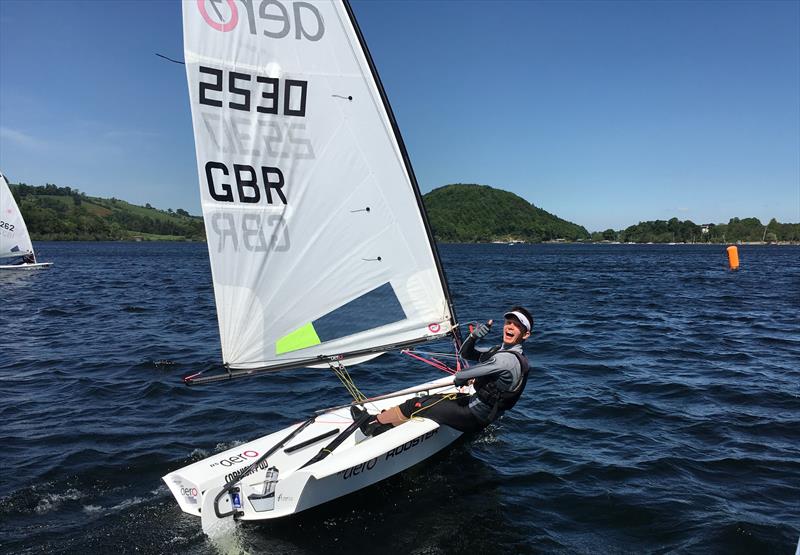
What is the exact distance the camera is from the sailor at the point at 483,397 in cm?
600

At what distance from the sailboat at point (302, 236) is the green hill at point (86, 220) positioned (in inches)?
5428

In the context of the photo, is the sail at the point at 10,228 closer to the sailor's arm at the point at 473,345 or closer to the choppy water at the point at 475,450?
the choppy water at the point at 475,450

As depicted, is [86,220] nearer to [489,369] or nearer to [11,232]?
[11,232]

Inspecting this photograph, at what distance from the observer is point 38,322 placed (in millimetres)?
17219

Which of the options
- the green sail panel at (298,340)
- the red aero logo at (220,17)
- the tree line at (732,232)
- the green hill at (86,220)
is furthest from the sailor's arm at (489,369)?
the tree line at (732,232)

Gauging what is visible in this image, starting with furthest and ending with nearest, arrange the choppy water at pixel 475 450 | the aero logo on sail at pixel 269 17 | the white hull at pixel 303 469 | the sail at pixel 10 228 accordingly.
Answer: the sail at pixel 10 228
the aero logo on sail at pixel 269 17
the choppy water at pixel 475 450
the white hull at pixel 303 469

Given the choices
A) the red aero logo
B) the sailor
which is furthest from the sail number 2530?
the sailor

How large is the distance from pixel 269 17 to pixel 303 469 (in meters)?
4.68

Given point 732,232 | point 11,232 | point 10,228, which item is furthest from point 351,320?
point 732,232

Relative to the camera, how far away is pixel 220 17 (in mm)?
5383

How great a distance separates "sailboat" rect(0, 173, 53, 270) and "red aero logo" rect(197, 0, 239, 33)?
3545 cm

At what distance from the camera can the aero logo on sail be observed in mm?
5355

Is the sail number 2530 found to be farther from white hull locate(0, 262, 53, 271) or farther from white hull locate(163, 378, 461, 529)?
white hull locate(0, 262, 53, 271)

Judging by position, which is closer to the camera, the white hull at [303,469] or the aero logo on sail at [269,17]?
the white hull at [303,469]
